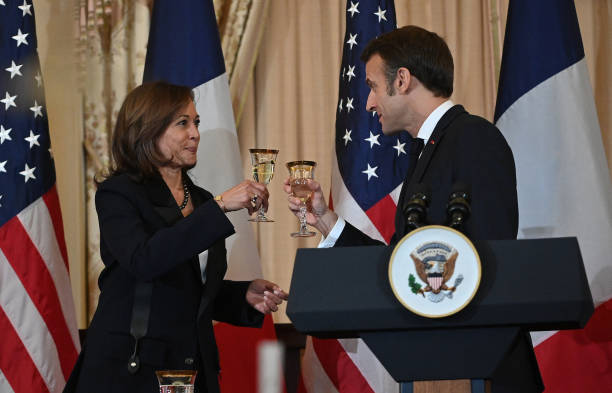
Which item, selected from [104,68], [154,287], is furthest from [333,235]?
[104,68]

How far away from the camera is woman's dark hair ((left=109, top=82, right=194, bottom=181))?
250cm

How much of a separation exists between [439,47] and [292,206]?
26.1 inches

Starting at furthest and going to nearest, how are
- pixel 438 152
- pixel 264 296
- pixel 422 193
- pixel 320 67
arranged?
pixel 320 67, pixel 264 296, pixel 438 152, pixel 422 193

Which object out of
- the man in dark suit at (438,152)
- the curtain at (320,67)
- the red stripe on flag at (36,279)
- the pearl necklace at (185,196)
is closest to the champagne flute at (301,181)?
the man in dark suit at (438,152)

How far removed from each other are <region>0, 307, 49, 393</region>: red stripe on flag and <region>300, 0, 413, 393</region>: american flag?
1.12m

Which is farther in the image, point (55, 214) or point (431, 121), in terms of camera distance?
point (55, 214)

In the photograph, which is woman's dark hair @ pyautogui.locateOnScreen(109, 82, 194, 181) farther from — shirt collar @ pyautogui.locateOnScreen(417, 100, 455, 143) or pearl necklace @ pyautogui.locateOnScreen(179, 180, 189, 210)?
shirt collar @ pyautogui.locateOnScreen(417, 100, 455, 143)

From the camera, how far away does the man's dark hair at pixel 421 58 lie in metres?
2.26

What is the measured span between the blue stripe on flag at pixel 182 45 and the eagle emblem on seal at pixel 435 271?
234 centimetres

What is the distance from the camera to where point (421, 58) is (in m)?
2.28

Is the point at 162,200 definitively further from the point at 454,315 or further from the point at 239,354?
the point at 454,315

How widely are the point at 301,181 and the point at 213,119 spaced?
1.18m

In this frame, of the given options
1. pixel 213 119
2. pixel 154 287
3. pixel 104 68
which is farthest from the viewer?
pixel 104 68

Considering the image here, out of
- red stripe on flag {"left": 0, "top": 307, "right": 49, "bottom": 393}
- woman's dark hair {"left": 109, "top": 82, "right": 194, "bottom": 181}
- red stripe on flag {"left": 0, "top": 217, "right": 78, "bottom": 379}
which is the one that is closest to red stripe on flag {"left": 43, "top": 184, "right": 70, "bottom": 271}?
red stripe on flag {"left": 0, "top": 217, "right": 78, "bottom": 379}
